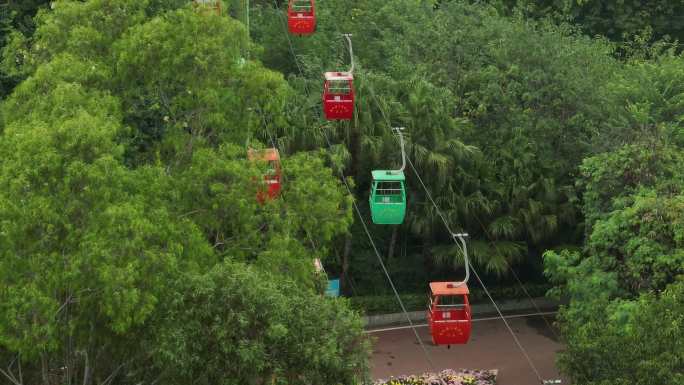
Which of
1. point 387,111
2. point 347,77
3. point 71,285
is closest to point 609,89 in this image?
point 387,111

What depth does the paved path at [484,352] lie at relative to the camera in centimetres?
3566

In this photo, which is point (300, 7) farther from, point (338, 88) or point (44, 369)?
point (44, 369)

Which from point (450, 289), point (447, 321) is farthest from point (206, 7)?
point (447, 321)

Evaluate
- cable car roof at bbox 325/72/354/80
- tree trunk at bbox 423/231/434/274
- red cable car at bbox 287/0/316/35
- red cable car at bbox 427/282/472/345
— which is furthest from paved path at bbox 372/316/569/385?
red cable car at bbox 287/0/316/35

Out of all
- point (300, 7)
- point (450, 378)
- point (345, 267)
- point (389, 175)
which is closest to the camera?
point (389, 175)

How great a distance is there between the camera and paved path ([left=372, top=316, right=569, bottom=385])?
35656mm

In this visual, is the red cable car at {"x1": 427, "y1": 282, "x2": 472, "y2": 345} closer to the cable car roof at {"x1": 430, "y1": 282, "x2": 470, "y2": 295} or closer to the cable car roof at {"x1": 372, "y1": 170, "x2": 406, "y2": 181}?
the cable car roof at {"x1": 430, "y1": 282, "x2": 470, "y2": 295}

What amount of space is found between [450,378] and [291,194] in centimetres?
1159

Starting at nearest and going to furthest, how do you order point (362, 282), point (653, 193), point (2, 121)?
point (2, 121), point (653, 193), point (362, 282)

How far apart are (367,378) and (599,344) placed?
6632 mm

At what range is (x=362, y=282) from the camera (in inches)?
1569

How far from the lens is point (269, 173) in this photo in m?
24.3

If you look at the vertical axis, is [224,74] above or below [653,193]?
above

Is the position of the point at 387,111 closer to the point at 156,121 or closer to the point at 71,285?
the point at 156,121
